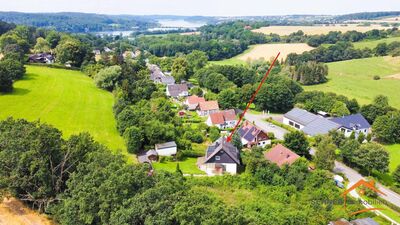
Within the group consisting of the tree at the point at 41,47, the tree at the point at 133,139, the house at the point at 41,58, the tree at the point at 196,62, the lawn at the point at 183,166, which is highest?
the tree at the point at 41,47

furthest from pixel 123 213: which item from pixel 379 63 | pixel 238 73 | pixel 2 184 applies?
pixel 379 63

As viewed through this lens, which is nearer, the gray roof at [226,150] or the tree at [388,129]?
the gray roof at [226,150]

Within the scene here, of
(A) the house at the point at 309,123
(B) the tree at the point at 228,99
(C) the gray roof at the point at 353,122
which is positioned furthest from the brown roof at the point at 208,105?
(C) the gray roof at the point at 353,122

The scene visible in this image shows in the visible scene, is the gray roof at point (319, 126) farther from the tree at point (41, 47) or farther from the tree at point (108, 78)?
the tree at point (41, 47)

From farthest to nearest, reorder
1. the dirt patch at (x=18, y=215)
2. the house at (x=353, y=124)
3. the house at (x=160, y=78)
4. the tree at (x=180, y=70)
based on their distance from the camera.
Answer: the tree at (x=180, y=70) < the house at (x=160, y=78) < the house at (x=353, y=124) < the dirt patch at (x=18, y=215)

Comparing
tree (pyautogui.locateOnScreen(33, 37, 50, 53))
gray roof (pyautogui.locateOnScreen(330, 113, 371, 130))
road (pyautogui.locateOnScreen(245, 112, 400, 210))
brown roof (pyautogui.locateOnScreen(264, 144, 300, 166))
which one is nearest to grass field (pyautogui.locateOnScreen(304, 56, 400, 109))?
gray roof (pyautogui.locateOnScreen(330, 113, 371, 130))

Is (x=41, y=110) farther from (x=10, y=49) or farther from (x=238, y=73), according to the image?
(x=238, y=73)
